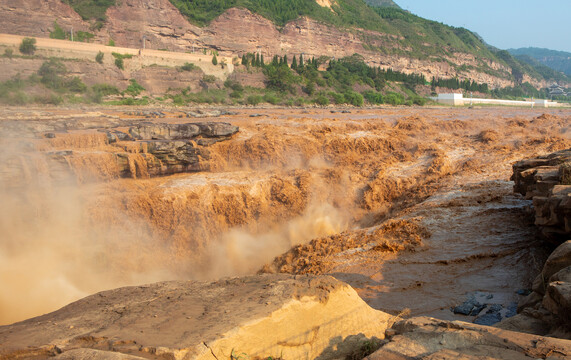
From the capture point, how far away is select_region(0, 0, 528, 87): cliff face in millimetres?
45406

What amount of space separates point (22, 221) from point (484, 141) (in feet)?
57.2

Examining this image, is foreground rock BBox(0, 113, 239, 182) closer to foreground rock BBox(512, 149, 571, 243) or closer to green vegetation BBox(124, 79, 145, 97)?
foreground rock BBox(512, 149, 571, 243)

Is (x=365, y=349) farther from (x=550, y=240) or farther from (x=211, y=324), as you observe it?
(x=550, y=240)

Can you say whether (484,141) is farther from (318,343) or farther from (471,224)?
(318,343)

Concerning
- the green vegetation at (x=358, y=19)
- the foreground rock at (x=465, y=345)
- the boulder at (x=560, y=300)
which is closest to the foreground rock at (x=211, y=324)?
the foreground rock at (x=465, y=345)

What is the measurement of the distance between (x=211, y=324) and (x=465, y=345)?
234 centimetres

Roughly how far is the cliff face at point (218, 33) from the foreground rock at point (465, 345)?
50.0 meters

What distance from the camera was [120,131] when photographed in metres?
14.1

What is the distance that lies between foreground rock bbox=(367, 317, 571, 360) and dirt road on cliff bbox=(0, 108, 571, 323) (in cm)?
252

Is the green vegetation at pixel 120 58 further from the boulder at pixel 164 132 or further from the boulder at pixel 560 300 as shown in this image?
the boulder at pixel 560 300

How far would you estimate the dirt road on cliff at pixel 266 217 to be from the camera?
26.6 feet

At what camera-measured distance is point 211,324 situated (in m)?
4.21

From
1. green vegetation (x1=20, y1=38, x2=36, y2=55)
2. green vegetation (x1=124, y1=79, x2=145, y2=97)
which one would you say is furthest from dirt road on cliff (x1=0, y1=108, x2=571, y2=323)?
green vegetation (x1=20, y1=38, x2=36, y2=55)

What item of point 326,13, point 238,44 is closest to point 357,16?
point 326,13
